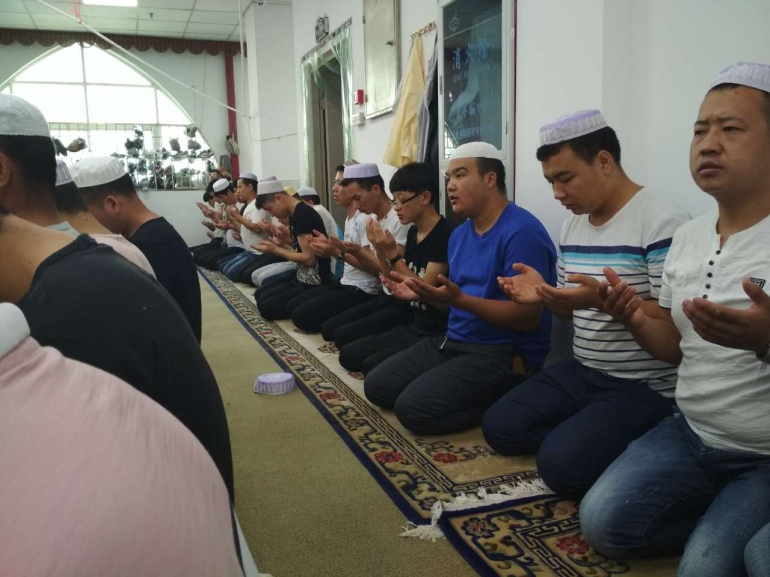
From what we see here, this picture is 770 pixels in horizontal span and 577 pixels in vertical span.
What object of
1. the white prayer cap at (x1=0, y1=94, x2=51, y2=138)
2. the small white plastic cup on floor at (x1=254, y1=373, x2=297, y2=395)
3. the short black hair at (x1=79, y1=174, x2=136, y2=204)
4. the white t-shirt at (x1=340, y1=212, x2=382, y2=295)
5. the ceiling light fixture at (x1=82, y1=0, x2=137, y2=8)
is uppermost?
the ceiling light fixture at (x1=82, y1=0, x2=137, y2=8)

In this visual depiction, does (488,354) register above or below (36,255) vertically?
below

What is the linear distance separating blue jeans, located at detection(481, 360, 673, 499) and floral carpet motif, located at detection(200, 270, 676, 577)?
8 cm

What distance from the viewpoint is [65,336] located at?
2.92 ft

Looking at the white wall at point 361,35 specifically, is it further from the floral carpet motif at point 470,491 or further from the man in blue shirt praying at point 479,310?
the floral carpet motif at point 470,491

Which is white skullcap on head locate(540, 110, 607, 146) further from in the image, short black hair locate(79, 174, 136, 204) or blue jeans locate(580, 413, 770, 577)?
short black hair locate(79, 174, 136, 204)

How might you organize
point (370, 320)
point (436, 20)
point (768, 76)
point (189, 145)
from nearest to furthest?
point (768, 76)
point (370, 320)
point (436, 20)
point (189, 145)

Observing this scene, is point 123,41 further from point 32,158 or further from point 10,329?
point 10,329

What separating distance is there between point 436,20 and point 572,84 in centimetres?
132

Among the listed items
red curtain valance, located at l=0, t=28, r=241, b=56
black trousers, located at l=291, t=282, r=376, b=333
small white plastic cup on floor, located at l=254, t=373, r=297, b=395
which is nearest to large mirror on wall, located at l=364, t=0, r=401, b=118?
black trousers, located at l=291, t=282, r=376, b=333

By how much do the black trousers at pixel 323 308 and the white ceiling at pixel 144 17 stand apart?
4743mm

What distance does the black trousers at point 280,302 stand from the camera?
13.8ft

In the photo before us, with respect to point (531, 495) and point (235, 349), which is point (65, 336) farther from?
point (235, 349)

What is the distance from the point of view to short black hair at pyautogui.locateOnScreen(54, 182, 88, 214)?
64.4 inches

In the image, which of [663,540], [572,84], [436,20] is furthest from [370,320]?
[663,540]
